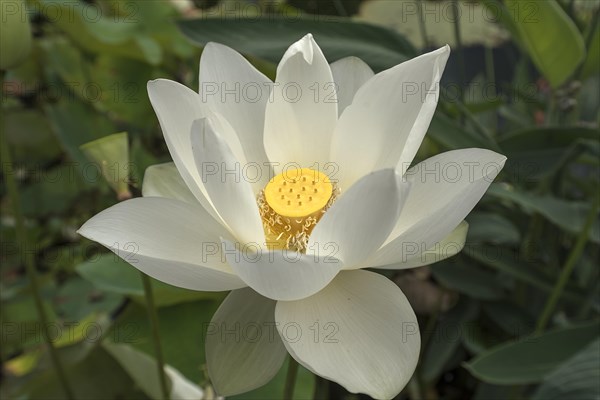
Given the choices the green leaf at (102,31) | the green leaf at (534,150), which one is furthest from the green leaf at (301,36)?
the green leaf at (102,31)

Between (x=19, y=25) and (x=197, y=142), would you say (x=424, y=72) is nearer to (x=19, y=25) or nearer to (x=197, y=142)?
(x=197, y=142)

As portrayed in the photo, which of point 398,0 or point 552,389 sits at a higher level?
point 398,0

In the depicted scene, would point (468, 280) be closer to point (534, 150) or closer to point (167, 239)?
point (534, 150)

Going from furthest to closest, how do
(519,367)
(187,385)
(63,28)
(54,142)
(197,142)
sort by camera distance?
1. (54,142)
2. (63,28)
3. (519,367)
4. (187,385)
5. (197,142)

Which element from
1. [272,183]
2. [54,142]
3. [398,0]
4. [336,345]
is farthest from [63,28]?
[336,345]

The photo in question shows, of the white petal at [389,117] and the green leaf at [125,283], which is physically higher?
the white petal at [389,117]

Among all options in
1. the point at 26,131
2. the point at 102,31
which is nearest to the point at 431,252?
the point at 102,31

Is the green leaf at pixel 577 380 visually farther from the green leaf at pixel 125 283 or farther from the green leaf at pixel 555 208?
the green leaf at pixel 125 283
